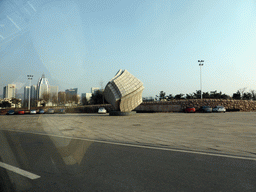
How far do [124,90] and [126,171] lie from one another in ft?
64.3

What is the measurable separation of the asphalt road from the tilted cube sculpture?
18001 millimetres

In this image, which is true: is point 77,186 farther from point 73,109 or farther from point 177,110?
point 73,109

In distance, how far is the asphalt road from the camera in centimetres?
322

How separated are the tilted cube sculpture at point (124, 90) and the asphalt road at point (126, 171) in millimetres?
18001

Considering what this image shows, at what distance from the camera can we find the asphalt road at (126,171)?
3.22 metres

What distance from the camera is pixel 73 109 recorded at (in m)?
49.4

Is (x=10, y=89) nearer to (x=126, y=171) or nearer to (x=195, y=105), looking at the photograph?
(x=126, y=171)

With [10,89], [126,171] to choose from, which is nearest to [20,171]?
[126,171]

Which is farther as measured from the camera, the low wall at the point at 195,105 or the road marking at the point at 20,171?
the low wall at the point at 195,105

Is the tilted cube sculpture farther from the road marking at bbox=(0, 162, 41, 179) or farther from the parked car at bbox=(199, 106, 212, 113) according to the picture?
the road marking at bbox=(0, 162, 41, 179)

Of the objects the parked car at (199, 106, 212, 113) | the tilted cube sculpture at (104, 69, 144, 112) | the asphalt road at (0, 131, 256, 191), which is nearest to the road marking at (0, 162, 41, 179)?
the asphalt road at (0, 131, 256, 191)

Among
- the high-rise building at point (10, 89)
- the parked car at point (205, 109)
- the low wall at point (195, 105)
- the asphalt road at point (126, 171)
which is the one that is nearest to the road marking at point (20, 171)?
the asphalt road at point (126, 171)

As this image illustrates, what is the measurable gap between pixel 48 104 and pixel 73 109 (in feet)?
85.4

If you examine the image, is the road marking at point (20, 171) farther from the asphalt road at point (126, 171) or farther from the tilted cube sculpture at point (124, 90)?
the tilted cube sculpture at point (124, 90)
